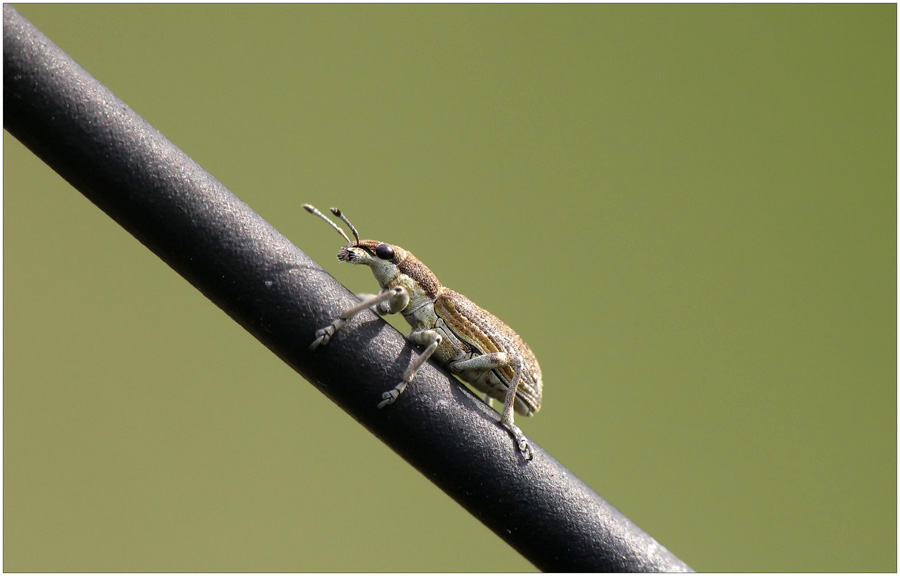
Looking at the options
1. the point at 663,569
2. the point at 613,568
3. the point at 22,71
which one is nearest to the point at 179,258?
the point at 22,71

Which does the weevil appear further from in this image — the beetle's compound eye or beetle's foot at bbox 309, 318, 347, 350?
beetle's foot at bbox 309, 318, 347, 350

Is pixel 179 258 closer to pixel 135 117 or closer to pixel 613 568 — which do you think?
pixel 135 117

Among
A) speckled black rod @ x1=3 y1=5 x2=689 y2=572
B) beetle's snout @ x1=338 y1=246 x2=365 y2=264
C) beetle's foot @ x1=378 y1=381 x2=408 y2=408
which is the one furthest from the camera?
beetle's snout @ x1=338 y1=246 x2=365 y2=264

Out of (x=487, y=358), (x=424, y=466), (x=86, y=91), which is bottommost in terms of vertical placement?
(x=424, y=466)

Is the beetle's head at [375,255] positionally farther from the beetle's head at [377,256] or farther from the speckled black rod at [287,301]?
the speckled black rod at [287,301]

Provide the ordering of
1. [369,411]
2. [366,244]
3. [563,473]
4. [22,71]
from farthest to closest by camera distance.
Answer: [366,244] < [563,473] < [369,411] < [22,71]

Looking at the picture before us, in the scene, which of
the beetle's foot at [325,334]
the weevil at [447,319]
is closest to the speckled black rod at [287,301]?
the beetle's foot at [325,334]

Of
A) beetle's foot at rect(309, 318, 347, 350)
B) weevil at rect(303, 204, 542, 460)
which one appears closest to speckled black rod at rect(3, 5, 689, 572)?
beetle's foot at rect(309, 318, 347, 350)

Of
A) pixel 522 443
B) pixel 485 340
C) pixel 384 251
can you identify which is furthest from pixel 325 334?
pixel 485 340
